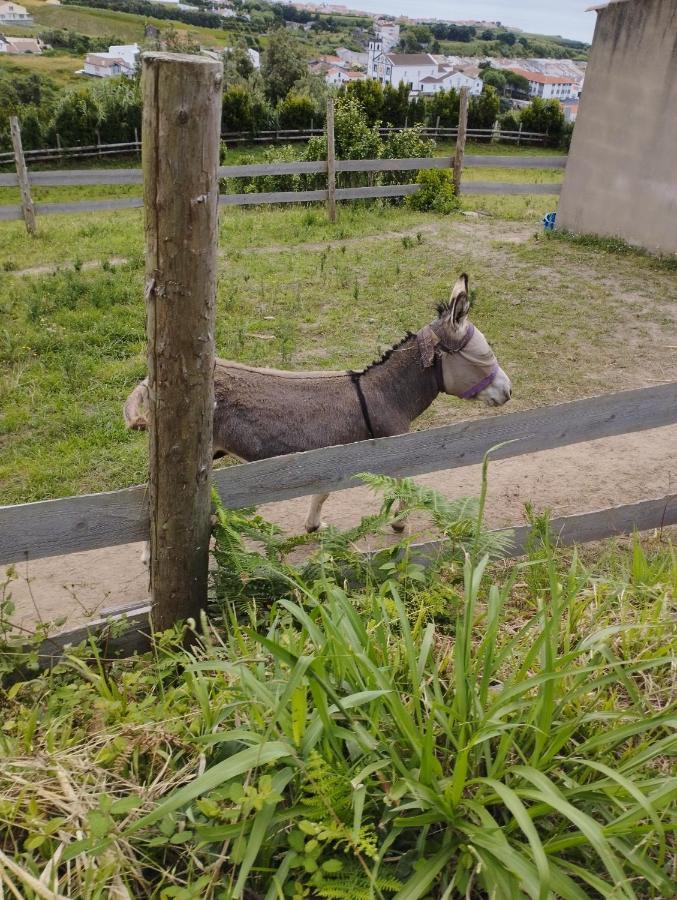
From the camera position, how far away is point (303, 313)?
9.12 meters

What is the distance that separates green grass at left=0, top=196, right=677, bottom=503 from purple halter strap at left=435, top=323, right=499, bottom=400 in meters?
1.87

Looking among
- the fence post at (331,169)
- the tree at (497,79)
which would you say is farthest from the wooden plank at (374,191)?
the tree at (497,79)

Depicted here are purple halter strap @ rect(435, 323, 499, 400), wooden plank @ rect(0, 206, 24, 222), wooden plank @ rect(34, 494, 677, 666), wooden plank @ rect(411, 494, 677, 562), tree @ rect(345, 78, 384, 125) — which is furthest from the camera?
tree @ rect(345, 78, 384, 125)

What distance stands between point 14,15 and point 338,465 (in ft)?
598

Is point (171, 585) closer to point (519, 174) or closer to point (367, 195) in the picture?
point (367, 195)

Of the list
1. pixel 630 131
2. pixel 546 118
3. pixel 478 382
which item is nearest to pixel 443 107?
pixel 546 118

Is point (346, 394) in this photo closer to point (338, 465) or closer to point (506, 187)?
point (338, 465)

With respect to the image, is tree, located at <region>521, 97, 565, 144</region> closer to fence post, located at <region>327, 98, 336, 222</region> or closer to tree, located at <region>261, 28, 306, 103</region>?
tree, located at <region>261, 28, 306, 103</region>

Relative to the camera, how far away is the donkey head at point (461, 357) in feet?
14.9

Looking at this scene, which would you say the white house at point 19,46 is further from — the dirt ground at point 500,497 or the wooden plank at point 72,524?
the wooden plank at point 72,524

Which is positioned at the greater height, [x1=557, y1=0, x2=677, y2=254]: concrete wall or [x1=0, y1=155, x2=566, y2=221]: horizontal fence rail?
[x1=557, y1=0, x2=677, y2=254]: concrete wall

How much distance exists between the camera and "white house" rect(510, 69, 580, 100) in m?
126

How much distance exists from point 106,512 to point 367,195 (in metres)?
13.2

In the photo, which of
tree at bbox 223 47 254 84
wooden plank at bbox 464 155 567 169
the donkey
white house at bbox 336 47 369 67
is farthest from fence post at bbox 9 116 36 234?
white house at bbox 336 47 369 67
